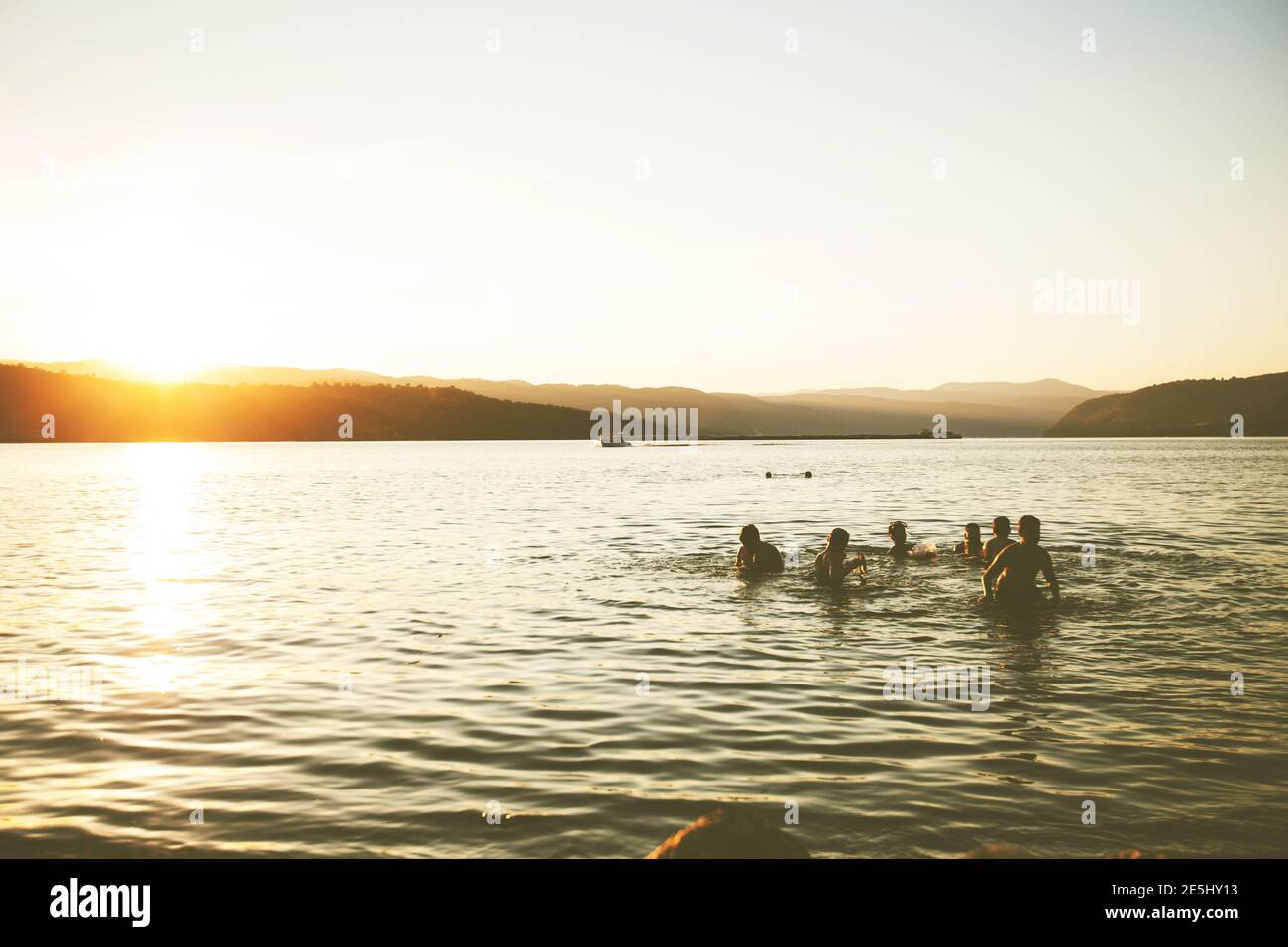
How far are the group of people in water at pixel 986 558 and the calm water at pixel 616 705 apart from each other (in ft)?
2.14

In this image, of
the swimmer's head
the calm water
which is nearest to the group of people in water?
the swimmer's head

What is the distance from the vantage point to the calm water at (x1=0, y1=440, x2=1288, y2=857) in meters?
8.66

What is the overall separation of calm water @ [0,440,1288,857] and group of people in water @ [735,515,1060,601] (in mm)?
652

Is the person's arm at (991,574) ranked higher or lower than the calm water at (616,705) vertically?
higher

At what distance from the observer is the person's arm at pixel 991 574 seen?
65.1 ft

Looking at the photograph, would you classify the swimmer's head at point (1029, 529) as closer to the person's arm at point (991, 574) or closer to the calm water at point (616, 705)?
the person's arm at point (991, 574)

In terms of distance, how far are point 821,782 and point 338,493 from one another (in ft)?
200

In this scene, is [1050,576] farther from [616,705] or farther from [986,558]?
[616,705]

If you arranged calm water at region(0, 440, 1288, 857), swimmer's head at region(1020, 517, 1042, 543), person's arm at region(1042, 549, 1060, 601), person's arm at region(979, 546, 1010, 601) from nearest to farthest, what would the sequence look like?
calm water at region(0, 440, 1288, 857) → swimmer's head at region(1020, 517, 1042, 543) → person's arm at region(1042, 549, 1060, 601) → person's arm at region(979, 546, 1010, 601)

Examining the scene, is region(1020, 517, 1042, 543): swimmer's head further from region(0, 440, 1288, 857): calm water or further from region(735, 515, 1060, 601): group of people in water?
region(0, 440, 1288, 857): calm water

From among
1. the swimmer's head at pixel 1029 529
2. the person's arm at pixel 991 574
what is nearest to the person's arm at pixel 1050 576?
the swimmer's head at pixel 1029 529
